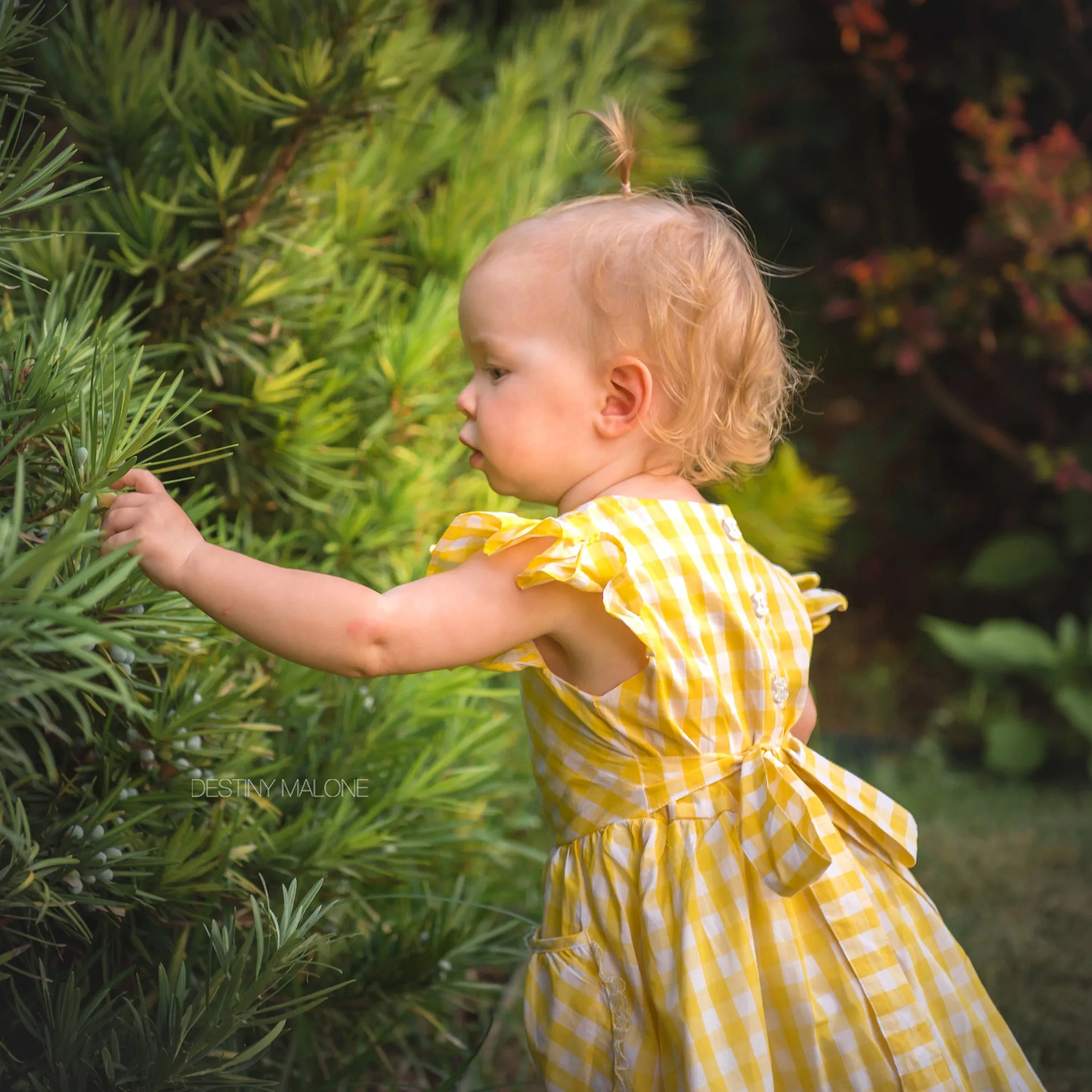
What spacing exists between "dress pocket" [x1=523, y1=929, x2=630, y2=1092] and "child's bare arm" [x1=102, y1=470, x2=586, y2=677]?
0.30 m

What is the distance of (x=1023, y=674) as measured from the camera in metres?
2.82

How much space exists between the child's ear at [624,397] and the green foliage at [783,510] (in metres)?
1.38

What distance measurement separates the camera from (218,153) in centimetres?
114

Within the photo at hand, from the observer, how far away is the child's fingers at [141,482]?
786mm

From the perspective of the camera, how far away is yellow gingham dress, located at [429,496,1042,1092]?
901mm

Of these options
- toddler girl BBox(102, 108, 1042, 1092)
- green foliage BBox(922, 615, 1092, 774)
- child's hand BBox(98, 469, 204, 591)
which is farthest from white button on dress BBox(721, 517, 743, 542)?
green foliage BBox(922, 615, 1092, 774)

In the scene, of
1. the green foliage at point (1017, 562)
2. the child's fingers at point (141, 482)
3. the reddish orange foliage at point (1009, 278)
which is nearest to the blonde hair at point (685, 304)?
the child's fingers at point (141, 482)

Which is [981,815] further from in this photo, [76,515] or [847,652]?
[76,515]

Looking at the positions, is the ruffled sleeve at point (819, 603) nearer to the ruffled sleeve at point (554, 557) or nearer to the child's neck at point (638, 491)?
the child's neck at point (638, 491)

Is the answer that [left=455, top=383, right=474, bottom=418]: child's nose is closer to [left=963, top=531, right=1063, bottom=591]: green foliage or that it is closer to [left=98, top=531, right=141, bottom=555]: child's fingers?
[left=98, top=531, right=141, bottom=555]: child's fingers

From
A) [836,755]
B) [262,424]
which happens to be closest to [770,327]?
[262,424]

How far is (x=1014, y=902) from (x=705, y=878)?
1.23 meters

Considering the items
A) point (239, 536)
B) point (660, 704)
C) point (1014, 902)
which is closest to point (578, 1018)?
point (660, 704)

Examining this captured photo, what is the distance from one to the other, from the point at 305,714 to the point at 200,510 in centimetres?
31
